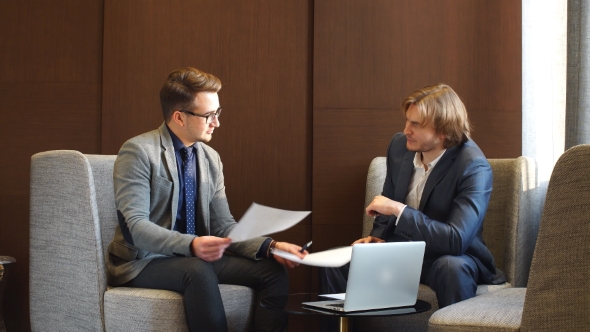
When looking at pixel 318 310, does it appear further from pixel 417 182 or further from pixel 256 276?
pixel 417 182

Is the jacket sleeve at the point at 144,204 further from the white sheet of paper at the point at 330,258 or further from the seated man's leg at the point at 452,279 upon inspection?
the seated man's leg at the point at 452,279

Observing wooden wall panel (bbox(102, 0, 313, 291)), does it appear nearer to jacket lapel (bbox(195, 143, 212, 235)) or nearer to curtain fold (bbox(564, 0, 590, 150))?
jacket lapel (bbox(195, 143, 212, 235))

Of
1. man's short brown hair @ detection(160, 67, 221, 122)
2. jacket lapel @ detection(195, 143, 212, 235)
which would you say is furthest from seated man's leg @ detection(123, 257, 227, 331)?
man's short brown hair @ detection(160, 67, 221, 122)

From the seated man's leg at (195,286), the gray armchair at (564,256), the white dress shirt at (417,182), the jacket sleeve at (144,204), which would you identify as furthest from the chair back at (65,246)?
the gray armchair at (564,256)

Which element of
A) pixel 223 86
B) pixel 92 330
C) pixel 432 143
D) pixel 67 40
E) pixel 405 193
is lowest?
pixel 92 330

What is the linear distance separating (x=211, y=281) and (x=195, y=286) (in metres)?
0.06

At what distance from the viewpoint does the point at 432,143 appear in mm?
3045

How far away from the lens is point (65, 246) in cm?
273

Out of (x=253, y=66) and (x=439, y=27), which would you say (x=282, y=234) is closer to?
(x=253, y=66)

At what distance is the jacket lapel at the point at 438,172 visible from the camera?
117 inches

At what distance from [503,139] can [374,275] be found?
1738 millimetres

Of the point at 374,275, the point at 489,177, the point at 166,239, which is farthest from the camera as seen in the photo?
the point at 489,177

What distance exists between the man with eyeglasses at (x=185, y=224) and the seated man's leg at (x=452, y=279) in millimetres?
560

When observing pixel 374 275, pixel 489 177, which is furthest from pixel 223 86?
pixel 374 275
